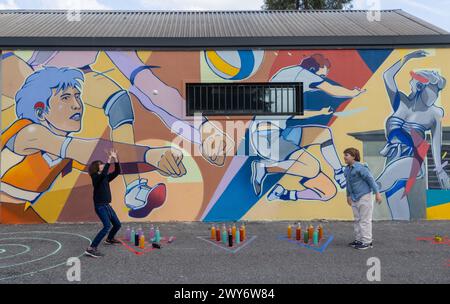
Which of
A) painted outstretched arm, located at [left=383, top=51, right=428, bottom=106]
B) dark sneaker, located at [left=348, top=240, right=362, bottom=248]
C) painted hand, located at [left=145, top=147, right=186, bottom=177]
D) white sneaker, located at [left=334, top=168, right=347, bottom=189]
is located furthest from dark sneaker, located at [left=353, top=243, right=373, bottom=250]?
painted hand, located at [left=145, top=147, right=186, bottom=177]

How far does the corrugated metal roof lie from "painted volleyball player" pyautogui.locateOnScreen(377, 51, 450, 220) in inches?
37.3

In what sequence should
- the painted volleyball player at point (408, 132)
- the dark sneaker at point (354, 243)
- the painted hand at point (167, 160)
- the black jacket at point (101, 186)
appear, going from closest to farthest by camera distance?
the black jacket at point (101, 186), the dark sneaker at point (354, 243), the painted hand at point (167, 160), the painted volleyball player at point (408, 132)

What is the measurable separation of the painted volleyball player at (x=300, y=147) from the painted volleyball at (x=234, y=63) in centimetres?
61

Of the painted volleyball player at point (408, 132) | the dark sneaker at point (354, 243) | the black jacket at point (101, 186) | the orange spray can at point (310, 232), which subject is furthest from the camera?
the painted volleyball player at point (408, 132)

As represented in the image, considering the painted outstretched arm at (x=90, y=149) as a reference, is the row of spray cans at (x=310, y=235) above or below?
below

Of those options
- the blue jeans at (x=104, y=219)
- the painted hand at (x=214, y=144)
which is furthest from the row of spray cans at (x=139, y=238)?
the painted hand at (x=214, y=144)

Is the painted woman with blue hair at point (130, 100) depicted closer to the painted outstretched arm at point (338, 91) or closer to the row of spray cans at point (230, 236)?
the row of spray cans at point (230, 236)

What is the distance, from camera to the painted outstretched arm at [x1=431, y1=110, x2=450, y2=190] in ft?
30.0

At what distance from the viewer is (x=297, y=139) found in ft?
30.0

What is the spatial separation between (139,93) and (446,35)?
Result: 7.48m

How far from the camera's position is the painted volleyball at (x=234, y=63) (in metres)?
9.11

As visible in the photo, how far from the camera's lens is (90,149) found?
8992 millimetres

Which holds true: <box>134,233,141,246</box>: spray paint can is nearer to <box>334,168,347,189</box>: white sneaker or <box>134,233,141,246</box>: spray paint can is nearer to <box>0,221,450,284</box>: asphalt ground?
<box>0,221,450,284</box>: asphalt ground

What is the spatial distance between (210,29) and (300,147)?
4112 millimetres
